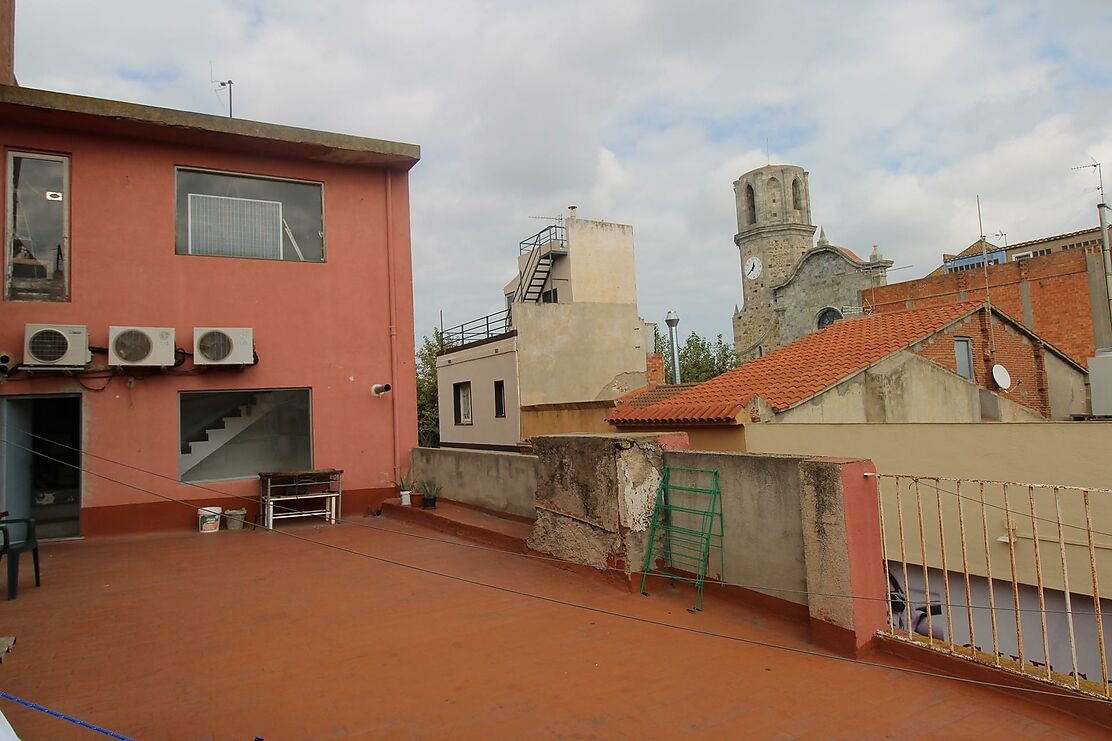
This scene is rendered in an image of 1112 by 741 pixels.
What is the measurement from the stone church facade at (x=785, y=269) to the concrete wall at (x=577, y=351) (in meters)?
11.5

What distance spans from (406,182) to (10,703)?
373 inches

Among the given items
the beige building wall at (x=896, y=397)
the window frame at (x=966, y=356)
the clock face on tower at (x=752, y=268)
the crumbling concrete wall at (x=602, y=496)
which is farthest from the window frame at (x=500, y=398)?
the clock face on tower at (x=752, y=268)

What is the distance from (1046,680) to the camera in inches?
151

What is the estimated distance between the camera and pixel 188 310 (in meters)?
10.2

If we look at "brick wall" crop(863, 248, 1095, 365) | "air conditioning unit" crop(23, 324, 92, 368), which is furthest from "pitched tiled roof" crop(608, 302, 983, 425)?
"air conditioning unit" crop(23, 324, 92, 368)

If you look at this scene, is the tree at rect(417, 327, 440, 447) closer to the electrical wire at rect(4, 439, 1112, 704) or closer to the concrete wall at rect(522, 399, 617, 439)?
the concrete wall at rect(522, 399, 617, 439)

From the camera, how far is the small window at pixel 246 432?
416 inches

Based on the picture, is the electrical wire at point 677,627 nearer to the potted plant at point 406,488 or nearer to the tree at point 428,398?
the potted plant at point 406,488

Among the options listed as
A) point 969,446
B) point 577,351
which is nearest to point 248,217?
point 969,446

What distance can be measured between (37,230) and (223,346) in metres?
2.90

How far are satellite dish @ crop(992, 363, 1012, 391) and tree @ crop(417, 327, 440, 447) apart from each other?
1909 cm

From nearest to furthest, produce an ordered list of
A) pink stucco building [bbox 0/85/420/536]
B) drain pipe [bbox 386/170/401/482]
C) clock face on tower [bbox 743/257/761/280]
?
pink stucco building [bbox 0/85/420/536] → drain pipe [bbox 386/170/401/482] → clock face on tower [bbox 743/257/761/280]

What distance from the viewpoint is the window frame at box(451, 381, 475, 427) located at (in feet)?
74.7

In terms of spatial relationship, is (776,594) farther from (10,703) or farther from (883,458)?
(883,458)
